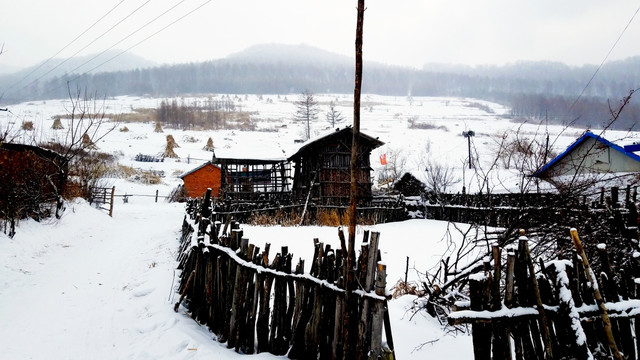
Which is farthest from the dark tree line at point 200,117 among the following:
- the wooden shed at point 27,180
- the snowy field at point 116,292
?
the snowy field at point 116,292

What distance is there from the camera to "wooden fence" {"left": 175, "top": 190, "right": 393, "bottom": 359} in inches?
118

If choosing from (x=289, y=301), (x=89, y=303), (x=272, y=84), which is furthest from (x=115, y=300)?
(x=272, y=84)

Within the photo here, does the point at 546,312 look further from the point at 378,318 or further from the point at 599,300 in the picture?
the point at 378,318

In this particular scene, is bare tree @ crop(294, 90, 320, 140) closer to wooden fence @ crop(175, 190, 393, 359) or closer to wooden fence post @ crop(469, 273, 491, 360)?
wooden fence @ crop(175, 190, 393, 359)

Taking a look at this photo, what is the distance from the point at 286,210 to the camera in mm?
17203

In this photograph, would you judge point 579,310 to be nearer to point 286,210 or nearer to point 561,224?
point 561,224

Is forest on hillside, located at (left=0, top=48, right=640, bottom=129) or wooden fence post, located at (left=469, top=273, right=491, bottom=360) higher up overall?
forest on hillside, located at (left=0, top=48, right=640, bottom=129)

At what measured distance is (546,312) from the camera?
258 centimetres

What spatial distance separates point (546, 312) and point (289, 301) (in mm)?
2404

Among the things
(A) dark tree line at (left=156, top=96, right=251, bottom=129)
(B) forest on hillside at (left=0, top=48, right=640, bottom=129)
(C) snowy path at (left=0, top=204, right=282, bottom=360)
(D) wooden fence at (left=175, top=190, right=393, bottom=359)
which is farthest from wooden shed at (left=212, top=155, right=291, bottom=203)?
(B) forest on hillside at (left=0, top=48, right=640, bottom=129)

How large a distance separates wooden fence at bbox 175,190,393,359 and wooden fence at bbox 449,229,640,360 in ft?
2.44

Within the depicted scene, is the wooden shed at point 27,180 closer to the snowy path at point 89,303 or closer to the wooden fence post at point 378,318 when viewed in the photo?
the snowy path at point 89,303

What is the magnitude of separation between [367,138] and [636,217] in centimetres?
1713

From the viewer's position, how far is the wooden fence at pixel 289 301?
9.84 ft
